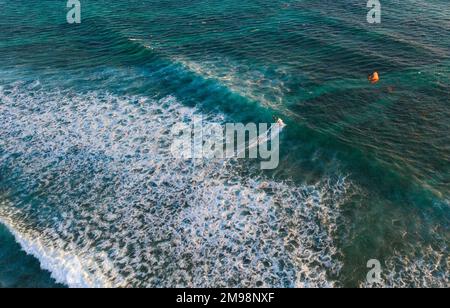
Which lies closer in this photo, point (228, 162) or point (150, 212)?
point (150, 212)

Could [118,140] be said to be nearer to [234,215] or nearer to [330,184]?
[234,215]

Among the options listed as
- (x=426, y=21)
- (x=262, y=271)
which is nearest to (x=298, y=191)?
(x=262, y=271)

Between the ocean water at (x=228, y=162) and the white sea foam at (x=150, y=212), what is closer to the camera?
the white sea foam at (x=150, y=212)

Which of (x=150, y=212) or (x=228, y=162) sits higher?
(x=228, y=162)
